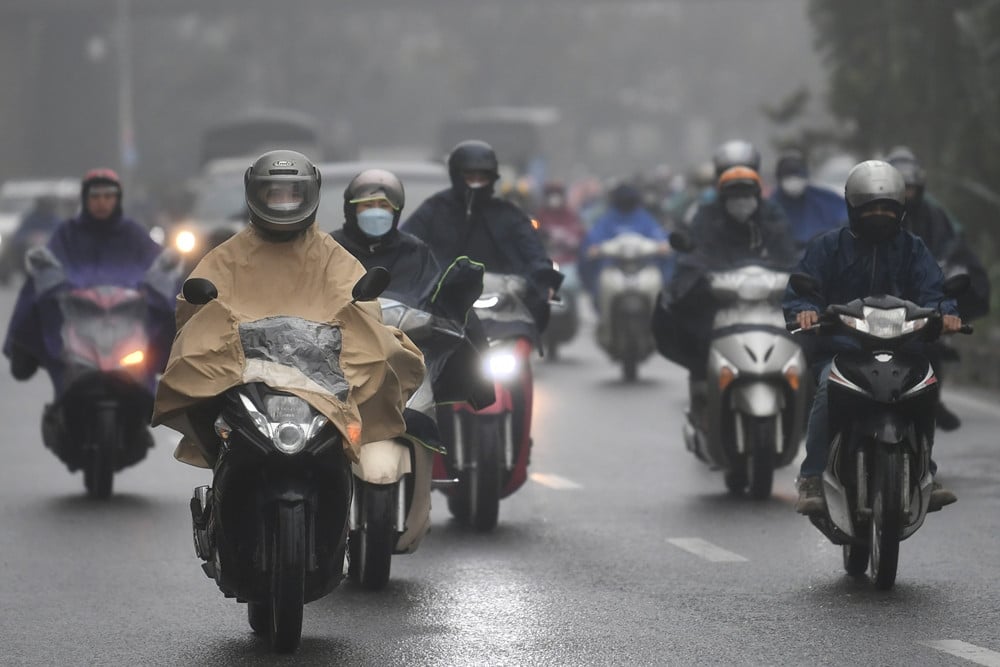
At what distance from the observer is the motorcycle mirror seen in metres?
9.30

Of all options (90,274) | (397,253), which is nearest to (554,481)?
(90,274)

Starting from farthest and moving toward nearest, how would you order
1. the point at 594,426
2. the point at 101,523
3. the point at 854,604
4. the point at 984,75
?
1. the point at 984,75
2. the point at 594,426
3. the point at 101,523
4. the point at 854,604

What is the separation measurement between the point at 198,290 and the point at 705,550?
11.7ft

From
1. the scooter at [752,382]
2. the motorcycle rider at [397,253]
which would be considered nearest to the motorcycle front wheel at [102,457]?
the motorcycle rider at [397,253]

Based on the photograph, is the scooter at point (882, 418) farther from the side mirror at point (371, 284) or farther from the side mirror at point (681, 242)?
the side mirror at point (681, 242)

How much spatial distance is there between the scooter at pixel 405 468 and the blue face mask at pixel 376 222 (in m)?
0.34

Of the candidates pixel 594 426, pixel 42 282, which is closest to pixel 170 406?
pixel 42 282

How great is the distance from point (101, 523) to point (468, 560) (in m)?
2.32

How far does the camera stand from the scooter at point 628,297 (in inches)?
837

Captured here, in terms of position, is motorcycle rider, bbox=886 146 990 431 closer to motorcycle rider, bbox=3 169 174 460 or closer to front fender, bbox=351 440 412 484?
motorcycle rider, bbox=3 169 174 460

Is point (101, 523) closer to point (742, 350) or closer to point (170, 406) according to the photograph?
point (742, 350)

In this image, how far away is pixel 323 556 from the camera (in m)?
7.98

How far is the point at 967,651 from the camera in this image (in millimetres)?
7973

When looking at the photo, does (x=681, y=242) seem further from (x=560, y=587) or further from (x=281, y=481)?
(x=281, y=481)
